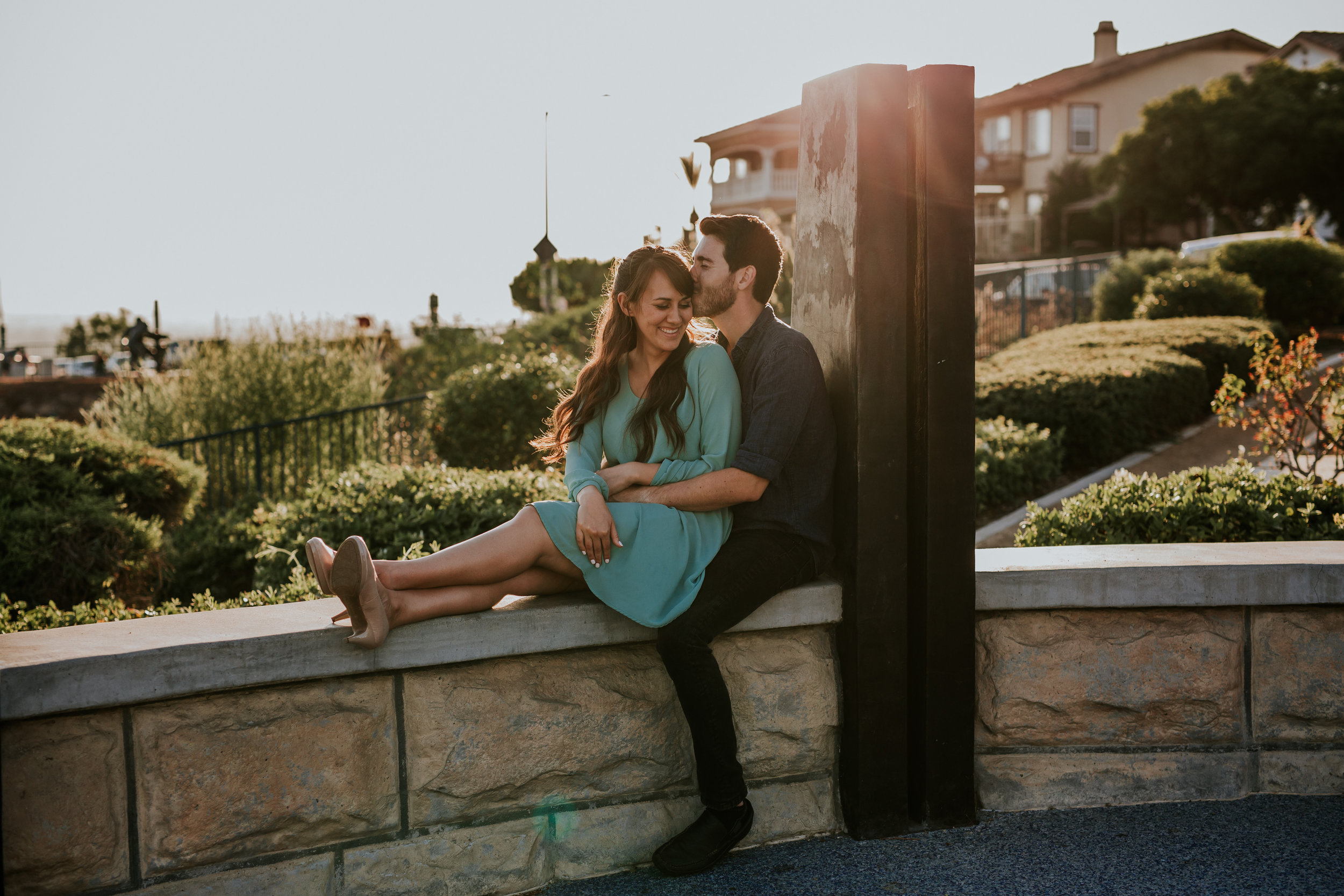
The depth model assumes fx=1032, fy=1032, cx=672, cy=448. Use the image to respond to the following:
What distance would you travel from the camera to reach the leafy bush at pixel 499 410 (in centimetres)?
870

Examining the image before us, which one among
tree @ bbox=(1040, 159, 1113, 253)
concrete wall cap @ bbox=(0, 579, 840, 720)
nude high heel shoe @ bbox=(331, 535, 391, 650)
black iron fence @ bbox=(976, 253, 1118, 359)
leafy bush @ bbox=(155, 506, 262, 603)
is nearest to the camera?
concrete wall cap @ bbox=(0, 579, 840, 720)

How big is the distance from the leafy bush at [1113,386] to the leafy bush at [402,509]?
4.62 meters

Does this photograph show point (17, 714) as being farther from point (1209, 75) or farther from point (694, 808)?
point (1209, 75)

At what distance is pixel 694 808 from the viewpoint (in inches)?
123

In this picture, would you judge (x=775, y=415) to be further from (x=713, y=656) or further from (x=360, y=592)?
(x=360, y=592)

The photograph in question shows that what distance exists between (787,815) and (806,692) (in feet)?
1.26

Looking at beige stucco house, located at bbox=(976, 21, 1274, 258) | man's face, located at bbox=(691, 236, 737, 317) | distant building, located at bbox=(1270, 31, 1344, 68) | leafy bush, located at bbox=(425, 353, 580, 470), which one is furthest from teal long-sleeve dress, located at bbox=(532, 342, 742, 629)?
distant building, located at bbox=(1270, 31, 1344, 68)

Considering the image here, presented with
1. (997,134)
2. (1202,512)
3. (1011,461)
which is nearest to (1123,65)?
(997,134)

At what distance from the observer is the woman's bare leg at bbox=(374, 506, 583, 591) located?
2840mm

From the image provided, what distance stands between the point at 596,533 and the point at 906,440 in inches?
40.0

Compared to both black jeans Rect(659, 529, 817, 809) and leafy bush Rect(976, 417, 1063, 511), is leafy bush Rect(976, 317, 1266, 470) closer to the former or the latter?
leafy bush Rect(976, 417, 1063, 511)

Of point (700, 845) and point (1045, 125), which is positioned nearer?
point (700, 845)

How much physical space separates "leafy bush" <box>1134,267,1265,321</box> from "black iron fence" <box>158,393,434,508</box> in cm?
1099

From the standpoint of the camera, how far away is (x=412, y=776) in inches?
111
